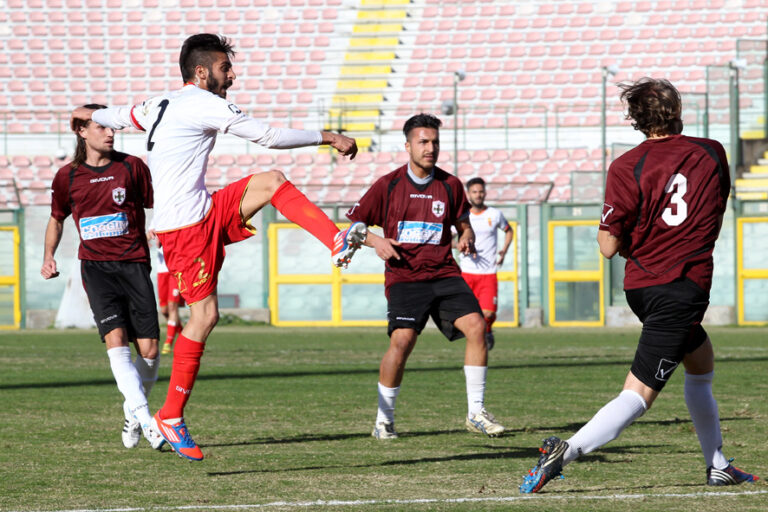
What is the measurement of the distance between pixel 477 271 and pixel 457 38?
17.9m

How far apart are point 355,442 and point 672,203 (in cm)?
307

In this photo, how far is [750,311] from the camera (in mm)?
23062

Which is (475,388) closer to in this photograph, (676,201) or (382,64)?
(676,201)

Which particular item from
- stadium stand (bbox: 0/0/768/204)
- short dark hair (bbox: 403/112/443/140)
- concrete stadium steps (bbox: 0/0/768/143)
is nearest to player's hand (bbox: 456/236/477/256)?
short dark hair (bbox: 403/112/443/140)

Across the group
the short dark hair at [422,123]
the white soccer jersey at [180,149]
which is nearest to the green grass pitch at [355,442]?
the white soccer jersey at [180,149]

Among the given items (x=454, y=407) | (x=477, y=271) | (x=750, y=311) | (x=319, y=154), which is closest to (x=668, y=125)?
(x=454, y=407)

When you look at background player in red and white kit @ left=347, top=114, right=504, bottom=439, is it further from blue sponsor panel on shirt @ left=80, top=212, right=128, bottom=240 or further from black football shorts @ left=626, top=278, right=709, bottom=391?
black football shorts @ left=626, top=278, right=709, bottom=391

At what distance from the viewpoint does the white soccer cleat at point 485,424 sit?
7.78m

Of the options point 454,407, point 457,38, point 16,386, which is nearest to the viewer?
point 454,407

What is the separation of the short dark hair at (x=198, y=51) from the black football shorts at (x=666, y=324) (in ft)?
8.04

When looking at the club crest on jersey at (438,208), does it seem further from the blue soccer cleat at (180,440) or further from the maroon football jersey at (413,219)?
the blue soccer cleat at (180,440)

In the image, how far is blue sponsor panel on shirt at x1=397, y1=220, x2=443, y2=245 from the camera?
330 inches

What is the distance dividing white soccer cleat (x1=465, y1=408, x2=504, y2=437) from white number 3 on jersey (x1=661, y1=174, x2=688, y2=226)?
2780mm

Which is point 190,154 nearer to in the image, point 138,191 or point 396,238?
point 138,191
